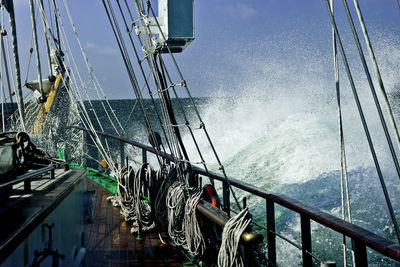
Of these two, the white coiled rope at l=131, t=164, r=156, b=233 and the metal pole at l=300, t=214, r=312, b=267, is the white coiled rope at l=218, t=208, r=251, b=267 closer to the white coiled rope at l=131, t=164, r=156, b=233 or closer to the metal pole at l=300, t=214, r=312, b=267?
the metal pole at l=300, t=214, r=312, b=267

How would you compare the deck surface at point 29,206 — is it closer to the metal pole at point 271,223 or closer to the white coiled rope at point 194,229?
the white coiled rope at point 194,229

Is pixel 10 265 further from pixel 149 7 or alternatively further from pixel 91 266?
pixel 149 7

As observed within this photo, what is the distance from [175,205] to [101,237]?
3.04 feet

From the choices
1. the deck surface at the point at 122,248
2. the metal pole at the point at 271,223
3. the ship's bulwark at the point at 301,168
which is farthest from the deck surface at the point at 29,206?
the ship's bulwark at the point at 301,168

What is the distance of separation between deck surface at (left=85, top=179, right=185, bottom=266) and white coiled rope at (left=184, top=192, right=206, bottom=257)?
43cm

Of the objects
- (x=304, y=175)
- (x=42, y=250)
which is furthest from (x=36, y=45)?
(x=304, y=175)

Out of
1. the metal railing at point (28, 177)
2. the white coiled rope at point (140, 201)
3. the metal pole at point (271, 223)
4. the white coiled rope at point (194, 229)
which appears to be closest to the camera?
the metal railing at point (28, 177)

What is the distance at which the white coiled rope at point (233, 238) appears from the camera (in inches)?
59.0

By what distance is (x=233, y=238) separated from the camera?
152cm

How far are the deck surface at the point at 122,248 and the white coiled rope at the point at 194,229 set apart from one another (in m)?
0.43

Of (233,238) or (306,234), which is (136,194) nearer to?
(233,238)

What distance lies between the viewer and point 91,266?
234cm

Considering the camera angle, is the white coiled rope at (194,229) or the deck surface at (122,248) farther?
the deck surface at (122,248)

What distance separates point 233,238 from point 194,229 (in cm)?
60
